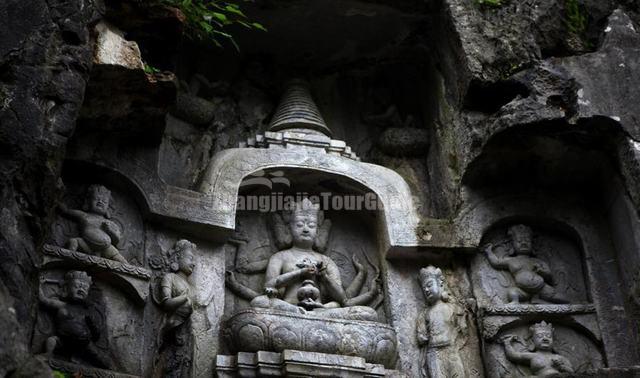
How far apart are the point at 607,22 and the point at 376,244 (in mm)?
3118

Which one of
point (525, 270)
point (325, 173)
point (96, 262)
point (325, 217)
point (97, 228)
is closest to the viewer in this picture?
point (96, 262)

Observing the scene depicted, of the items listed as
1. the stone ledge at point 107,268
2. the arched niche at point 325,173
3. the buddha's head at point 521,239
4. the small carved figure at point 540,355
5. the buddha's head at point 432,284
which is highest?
the arched niche at point 325,173

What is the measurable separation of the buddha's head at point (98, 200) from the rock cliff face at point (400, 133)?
0.15 metres

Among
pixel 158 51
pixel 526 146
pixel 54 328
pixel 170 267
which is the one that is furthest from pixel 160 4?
pixel 526 146

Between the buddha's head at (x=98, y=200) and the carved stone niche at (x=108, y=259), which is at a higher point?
the buddha's head at (x=98, y=200)

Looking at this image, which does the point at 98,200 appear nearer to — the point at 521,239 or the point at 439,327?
the point at 439,327

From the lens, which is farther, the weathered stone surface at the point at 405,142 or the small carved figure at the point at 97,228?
the weathered stone surface at the point at 405,142

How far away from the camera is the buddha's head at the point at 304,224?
961cm


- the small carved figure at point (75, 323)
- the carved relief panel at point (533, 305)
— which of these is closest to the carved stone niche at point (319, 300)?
the carved relief panel at point (533, 305)

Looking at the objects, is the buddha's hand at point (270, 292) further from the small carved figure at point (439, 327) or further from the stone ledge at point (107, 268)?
the small carved figure at point (439, 327)

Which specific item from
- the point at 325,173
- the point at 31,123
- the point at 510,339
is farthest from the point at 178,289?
the point at 510,339

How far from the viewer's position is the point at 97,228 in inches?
332

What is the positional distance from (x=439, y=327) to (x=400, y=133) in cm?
250

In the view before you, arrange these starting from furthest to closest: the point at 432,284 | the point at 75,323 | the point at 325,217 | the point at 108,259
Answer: the point at 325,217, the point at 432,284, the point at 108,259, the point at 75,323
